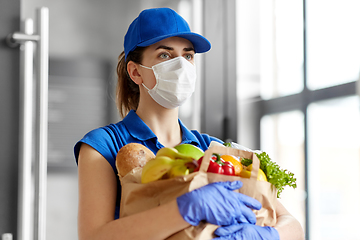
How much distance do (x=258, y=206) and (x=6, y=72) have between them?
1.07m

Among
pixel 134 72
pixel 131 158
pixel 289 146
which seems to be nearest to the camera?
pixel 131 158

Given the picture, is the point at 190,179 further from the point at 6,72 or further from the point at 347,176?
the point at 347,176

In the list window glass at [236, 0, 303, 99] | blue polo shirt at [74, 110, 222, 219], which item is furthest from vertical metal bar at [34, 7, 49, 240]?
window glass at [236, 0, 303, 99]

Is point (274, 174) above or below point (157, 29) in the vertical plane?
below

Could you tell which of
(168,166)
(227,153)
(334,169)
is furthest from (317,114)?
(168,166)

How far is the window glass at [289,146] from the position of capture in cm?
222

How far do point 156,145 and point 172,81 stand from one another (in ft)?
0.72

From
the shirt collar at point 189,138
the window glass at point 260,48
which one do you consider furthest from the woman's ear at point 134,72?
the window glass at point 260,48

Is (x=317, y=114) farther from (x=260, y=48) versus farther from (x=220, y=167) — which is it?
(x=220, y=167)

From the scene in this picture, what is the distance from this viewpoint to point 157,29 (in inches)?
49.2

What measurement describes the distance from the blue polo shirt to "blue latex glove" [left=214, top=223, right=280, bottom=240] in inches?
14.9

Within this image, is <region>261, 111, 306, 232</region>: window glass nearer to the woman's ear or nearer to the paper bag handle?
the woman's ear

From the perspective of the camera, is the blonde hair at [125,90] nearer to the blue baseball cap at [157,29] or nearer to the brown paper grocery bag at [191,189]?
the blue baseball cap at [157,29]

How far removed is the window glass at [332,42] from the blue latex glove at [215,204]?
123cm
